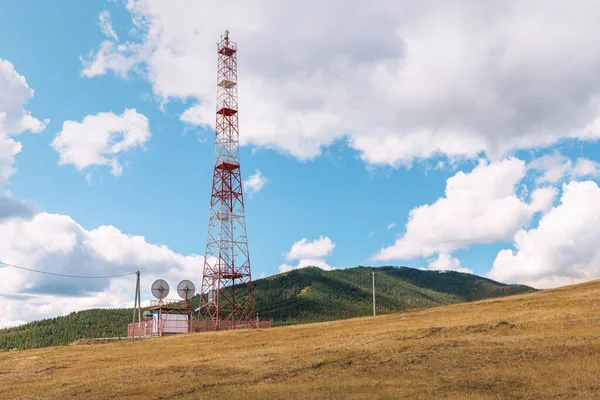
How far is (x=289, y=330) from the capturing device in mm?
56969

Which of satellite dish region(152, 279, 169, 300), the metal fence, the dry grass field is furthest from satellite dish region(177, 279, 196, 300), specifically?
the dry grass field

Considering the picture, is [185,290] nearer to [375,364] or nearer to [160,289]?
[160,289]

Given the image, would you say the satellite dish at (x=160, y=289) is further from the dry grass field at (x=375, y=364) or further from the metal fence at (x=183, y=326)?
the dry grass field at (x=375, y=364)

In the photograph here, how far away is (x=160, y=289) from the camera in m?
81.9

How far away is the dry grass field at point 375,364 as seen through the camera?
23.5 metres

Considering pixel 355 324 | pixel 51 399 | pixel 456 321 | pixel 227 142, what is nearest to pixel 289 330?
pixel 355 324

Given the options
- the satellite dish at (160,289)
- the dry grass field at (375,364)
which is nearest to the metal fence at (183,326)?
the satellite dish at (160,289)

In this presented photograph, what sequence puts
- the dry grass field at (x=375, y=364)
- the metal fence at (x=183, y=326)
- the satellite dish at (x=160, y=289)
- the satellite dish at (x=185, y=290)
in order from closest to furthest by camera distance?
the dry grass field at (x=375, y=364) < the metal fence at (x=183, y=326) < the satellite dish at (x=160, y=289) < the satellite dish at (x=185, y=290)

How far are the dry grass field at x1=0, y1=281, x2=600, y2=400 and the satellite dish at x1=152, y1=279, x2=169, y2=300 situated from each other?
2927 centimetres

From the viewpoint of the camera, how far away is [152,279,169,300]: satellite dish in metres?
81.6

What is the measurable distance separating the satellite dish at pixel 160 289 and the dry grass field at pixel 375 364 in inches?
1153

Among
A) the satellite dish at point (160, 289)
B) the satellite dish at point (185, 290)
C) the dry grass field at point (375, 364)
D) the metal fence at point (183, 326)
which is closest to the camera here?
A: the dry grass field at point (375, 364)

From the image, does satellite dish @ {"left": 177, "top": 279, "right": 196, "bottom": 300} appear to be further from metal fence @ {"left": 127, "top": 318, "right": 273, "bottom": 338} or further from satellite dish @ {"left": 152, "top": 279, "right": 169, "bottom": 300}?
metal fence @ {"left": 127, "top": 318, "right": 273, "bottom": 338}

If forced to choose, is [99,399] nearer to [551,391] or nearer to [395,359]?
[395,359]
